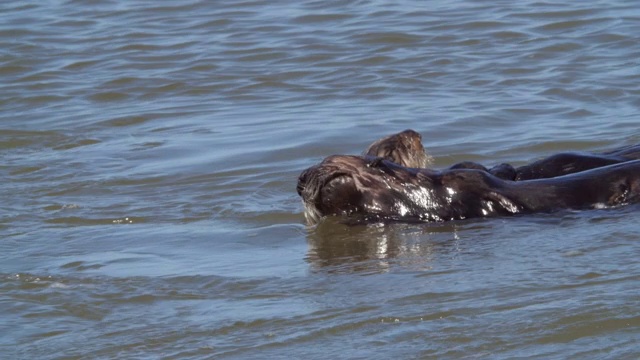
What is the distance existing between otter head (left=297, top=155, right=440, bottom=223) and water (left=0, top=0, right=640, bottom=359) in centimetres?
13

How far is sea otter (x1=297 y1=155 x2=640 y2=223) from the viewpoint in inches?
268

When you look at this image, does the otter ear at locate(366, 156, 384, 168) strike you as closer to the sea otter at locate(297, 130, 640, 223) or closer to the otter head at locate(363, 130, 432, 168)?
the sea otter at locate(297, 130, 640, 223)

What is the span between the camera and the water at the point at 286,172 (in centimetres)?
506

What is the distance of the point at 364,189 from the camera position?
6848 millimetres

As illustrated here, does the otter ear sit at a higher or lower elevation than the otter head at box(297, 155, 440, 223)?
higher

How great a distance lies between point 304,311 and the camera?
5.29 metres

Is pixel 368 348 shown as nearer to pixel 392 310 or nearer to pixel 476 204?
pixel 392 310

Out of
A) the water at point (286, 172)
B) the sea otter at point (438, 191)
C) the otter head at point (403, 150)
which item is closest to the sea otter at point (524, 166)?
the otter head at point (403, 150)

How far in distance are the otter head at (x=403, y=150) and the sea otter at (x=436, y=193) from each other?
68cm

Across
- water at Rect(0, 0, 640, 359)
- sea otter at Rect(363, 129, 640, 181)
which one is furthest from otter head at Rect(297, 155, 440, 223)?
sea otter at Rect(363, 129, 640, 181)

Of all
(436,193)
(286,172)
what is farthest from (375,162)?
(286,172)

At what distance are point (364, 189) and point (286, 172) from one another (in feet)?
5.70

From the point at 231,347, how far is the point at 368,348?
1.70 feet

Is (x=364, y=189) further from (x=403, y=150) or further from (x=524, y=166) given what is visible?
(x=524, y=166)
